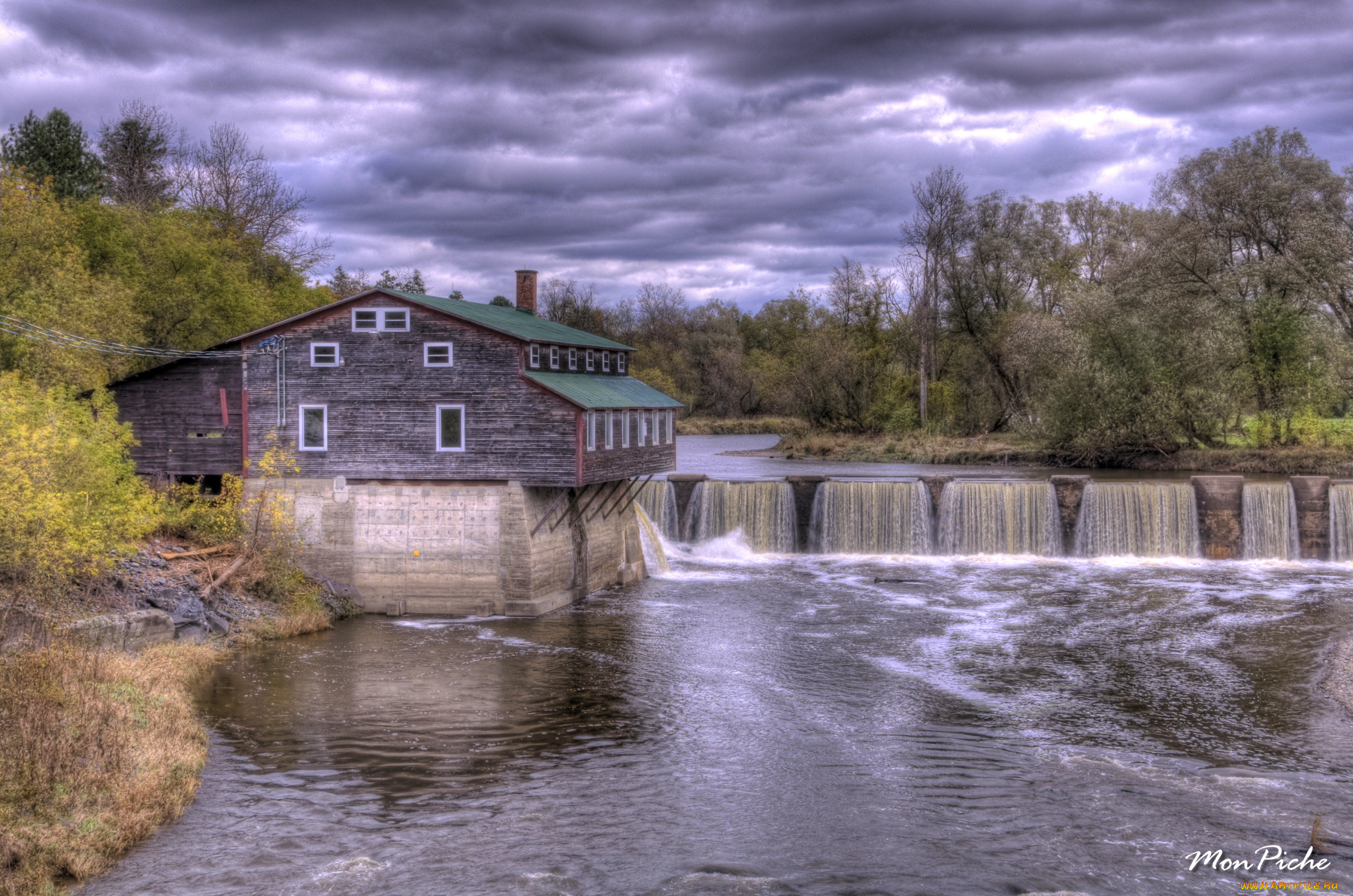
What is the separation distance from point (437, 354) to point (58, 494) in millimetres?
10108

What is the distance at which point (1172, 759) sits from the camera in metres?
17.1

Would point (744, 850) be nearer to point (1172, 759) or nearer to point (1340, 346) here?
point (1172, 759)

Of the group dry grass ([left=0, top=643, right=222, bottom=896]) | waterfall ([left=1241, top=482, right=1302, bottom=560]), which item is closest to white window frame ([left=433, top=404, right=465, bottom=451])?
dry grass ([left=0, top=643, right=222, bottom=896])

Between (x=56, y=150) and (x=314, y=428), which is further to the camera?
(x=56, y=150)

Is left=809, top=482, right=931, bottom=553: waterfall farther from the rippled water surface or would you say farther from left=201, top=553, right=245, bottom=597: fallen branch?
left=201, top=553, right=245, bottom=597: fallen branch

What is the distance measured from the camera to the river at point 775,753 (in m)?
13.4

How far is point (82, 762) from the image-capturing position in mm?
14672

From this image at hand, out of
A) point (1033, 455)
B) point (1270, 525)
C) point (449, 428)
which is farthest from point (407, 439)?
point (1033, 455)

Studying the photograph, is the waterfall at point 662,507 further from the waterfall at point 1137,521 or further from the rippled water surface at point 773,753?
the waterfall at point 1137,521

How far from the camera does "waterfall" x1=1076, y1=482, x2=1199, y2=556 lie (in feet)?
121

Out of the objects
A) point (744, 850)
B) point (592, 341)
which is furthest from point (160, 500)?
point (744, 850)

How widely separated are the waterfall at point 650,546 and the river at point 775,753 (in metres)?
6.10

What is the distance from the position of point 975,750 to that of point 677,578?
18.0m

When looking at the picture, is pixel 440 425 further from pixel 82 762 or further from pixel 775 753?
pixel 82 762
